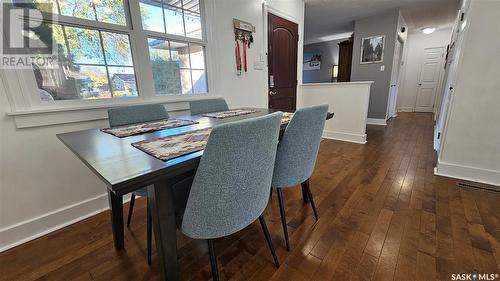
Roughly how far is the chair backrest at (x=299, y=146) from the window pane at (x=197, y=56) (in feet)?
5.18

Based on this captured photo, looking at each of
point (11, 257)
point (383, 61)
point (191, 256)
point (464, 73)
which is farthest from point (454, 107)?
point (11, 257)

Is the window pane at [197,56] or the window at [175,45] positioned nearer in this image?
the window at [175,45]

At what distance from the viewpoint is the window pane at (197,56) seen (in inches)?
87.0

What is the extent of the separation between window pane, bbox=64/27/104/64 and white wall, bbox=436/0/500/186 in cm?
313

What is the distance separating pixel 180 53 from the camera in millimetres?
2121

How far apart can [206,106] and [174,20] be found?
0.90m

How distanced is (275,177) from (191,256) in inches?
26.9

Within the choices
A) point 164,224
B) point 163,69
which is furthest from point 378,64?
point 164,224

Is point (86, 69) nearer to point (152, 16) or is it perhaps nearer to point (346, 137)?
point (152, 16)

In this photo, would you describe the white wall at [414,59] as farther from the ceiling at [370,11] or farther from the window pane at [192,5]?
the window pane at [192,5]

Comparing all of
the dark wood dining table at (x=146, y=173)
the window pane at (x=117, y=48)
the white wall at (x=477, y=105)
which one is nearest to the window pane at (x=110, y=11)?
the window pane at (x=117, y=48)

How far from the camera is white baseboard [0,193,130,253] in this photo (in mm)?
1336

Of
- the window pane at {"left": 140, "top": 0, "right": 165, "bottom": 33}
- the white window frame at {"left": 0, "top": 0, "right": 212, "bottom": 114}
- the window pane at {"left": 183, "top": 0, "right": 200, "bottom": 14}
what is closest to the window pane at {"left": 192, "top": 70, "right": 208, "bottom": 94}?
the white window frame at {"left": 0, "top": 0, "right": 212, "bottom": 114}

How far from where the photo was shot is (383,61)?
444 centimetres
